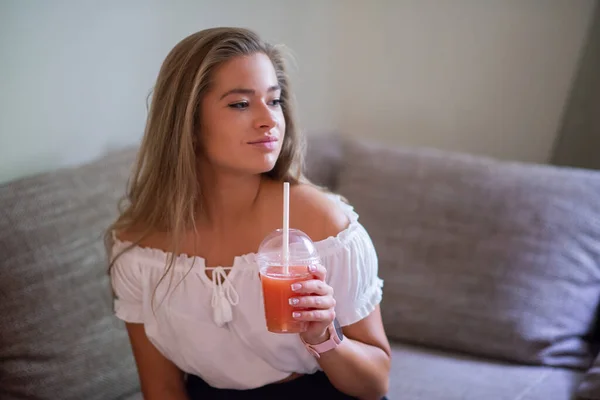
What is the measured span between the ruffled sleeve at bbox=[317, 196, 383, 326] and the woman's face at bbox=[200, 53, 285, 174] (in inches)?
7.9

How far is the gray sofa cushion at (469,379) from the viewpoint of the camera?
163cm

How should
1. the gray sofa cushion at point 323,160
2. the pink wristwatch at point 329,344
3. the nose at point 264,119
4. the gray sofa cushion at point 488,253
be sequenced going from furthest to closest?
the gray sofa cushion at point 323,160 → the gray sofa cushion at point 488,253 → the nose at point 264,119 → the pink wristwatch at point 329,344

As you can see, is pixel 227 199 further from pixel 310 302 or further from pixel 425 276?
pixel 425 276

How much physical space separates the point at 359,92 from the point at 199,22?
80 centimetres

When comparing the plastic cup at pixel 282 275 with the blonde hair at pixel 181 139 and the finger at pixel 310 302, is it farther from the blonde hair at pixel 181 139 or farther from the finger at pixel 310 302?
the blonde hair at pixel 181 139

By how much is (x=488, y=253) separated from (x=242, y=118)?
0.87 m

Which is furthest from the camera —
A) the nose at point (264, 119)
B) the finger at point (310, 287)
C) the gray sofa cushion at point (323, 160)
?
the gray sofa cushion at point (323, 160)

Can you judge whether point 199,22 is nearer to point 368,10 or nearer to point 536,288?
point 368,10

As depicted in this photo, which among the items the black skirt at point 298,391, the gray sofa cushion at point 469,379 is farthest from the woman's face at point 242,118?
the gray sofa cushion at point 469,379

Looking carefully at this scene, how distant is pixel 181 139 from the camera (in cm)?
131

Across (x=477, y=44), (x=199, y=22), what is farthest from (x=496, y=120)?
(x=199, y=22)

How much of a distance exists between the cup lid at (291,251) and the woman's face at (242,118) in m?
0.21

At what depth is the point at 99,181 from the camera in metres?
1.69

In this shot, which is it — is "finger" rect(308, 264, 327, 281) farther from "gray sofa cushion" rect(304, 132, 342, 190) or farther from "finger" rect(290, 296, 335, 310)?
"gray sofa cushion" rect(304, 132, 342, 190)
